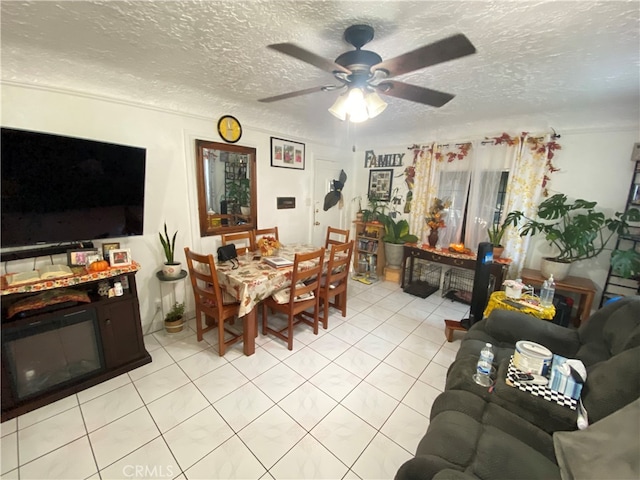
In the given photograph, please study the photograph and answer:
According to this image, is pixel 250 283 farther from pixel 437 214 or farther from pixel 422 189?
pixel 422 189

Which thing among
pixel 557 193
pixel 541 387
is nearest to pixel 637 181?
pixel 557 193

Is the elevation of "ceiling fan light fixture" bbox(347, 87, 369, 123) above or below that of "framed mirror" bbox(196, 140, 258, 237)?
above

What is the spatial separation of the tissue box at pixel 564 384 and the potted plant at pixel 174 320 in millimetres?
2887

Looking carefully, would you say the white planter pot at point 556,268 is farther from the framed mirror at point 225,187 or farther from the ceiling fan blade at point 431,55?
the framed mirror at point 225,187

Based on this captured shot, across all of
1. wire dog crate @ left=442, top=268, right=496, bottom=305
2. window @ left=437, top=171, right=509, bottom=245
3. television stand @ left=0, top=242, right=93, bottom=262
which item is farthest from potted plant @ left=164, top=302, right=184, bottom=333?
window @ left=437, top=171, right=509, bottom=245

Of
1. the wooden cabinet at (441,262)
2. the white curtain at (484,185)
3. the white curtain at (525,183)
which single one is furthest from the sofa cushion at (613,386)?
the white curtain at (484,185)

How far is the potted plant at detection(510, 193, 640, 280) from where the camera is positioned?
2.45m

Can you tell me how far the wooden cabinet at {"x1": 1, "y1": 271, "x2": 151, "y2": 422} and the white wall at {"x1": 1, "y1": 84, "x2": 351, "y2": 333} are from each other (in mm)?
494

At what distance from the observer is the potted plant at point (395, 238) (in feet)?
12.8

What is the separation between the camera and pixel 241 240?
3215 millimetres

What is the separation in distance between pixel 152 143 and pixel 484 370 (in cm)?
311

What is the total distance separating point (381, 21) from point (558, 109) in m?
2.50

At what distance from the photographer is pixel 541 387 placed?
1.24 m

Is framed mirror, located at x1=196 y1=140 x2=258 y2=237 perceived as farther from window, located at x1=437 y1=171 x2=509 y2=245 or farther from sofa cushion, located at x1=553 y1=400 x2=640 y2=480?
sofa cushion, located at x1=553 y1=400 x2=640 y2=480
